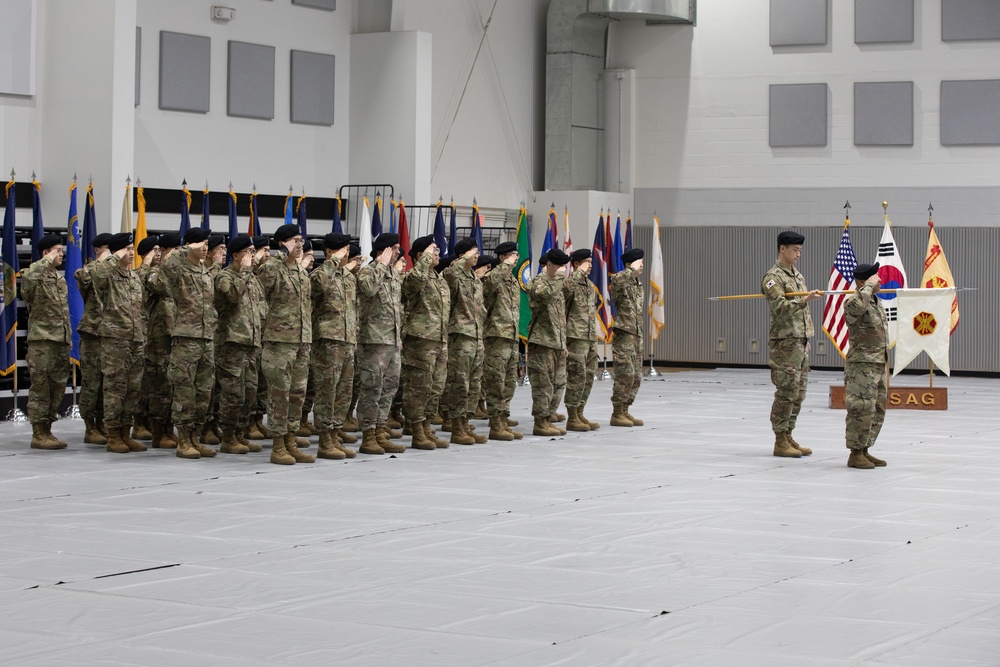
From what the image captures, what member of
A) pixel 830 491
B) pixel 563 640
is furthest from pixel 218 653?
pixel 830 491

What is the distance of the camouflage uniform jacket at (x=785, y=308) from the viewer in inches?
391

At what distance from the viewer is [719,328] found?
21.7m

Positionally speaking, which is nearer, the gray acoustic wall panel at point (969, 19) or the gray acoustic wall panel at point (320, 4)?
the gray acoustic wall panel at point (320, 4)

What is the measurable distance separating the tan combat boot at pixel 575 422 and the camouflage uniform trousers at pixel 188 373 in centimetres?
348

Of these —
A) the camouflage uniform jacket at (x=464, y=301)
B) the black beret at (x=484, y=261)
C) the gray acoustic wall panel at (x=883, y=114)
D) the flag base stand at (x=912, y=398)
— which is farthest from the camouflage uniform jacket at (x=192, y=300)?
the gray acoustic wall panel at (x=883, y=114)

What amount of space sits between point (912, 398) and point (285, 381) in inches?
314

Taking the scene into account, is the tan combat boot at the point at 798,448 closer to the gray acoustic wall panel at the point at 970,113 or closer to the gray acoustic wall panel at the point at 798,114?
the gray acoustic wall panel at the point at 970,113

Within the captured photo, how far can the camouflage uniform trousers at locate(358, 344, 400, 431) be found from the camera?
9.97 m

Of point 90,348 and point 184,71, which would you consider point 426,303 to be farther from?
point 184,71

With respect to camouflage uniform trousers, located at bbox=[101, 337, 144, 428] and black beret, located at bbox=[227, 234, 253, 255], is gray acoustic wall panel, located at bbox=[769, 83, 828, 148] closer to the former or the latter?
black beret, located at bbox=[227, 234, 253, 255]

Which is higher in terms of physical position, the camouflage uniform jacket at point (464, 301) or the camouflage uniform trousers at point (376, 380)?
the camouflage uniform jacket at point (464, 301)

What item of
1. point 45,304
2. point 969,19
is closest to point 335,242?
point 45,304

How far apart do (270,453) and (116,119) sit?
18.7 ft

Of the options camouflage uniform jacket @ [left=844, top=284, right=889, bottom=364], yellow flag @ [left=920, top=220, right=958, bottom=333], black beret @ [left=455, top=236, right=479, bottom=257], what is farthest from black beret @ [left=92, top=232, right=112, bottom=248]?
yellow flag @ [left=920, top=220, right=958, bottom=333]
